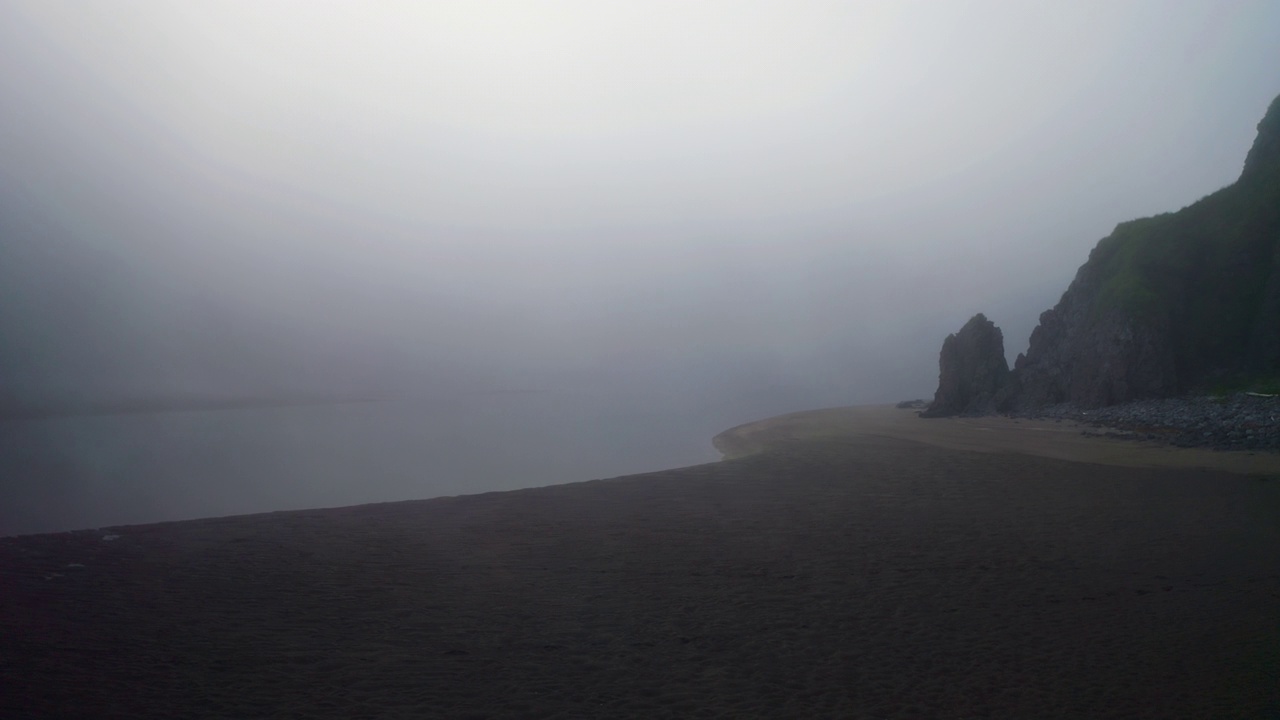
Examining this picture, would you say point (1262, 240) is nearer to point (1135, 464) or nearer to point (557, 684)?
point (1135, 464)

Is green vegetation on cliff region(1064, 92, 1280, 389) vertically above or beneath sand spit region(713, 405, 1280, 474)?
above

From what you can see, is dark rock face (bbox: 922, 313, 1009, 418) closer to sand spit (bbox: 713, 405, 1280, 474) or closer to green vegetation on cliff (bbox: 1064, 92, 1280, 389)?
sand spit (bbox: 713, 405, 1280, 474)

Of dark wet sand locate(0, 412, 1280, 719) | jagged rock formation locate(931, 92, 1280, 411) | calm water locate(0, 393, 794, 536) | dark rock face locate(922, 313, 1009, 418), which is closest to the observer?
dark wet sand locate(0, 412, 1280, 719)

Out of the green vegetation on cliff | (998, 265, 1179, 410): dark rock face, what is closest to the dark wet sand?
(998, 265, 1179, 410): dark rock face

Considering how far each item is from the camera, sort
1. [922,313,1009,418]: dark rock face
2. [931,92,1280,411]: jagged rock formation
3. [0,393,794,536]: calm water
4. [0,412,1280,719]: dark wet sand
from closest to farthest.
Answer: [0,412,1280,719]: dark wet sand
[0,393,794,536]: calm water
[931,92,1280,411]: jagged rock formation
[922,313,1009,418]: dark rock face

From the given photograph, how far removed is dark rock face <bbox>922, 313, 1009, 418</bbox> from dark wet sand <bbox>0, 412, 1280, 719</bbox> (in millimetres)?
31155

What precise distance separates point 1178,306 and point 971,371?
40.6ft

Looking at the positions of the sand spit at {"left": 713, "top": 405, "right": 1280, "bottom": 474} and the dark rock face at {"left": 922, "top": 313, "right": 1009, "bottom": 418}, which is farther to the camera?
the dark rock face at {"left": 922, "top": 313, "right": 1009, "bottom": 418}

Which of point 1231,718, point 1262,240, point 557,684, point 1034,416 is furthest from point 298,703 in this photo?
point 1262,240

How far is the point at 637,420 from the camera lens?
4800cm

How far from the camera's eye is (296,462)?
1154 inches

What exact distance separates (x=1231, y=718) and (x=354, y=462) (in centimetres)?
2804

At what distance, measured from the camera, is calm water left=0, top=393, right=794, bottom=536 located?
64.7 ft

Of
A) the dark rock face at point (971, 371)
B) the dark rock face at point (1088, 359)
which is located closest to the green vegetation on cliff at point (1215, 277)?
the dark rock face at point (1088, 359)
